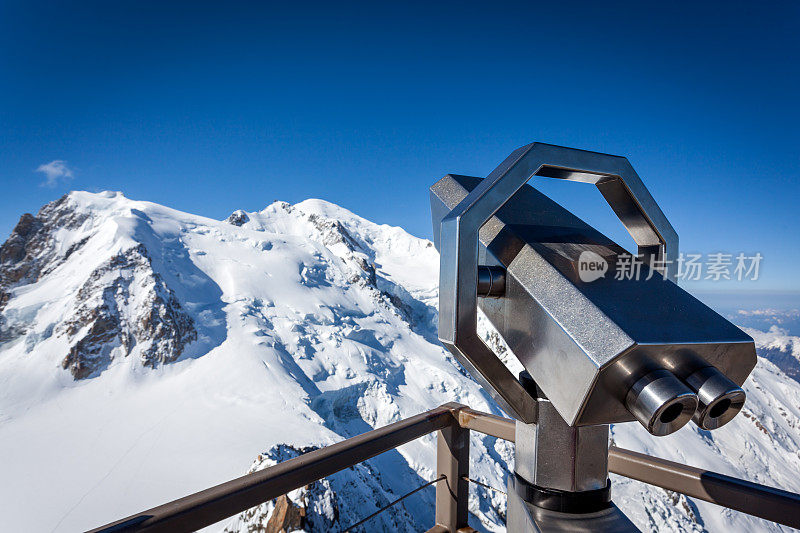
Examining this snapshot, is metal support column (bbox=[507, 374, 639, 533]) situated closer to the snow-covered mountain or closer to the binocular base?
the binocular base

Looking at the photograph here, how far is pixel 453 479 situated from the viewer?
4.28 ft

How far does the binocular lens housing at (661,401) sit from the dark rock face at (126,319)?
21.0 m

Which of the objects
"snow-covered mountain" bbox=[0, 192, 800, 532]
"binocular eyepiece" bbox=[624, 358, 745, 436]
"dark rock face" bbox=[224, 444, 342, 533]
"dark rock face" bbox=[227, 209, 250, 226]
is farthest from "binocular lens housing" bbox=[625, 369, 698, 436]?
"dark rock face" bbox=[227, 209, 250, 226]

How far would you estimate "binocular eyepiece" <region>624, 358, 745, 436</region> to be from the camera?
31 centimetres

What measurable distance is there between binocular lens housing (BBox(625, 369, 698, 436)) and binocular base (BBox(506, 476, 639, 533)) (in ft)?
0.39

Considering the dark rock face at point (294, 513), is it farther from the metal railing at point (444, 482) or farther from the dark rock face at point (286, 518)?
the metal railing at point (444, 482)

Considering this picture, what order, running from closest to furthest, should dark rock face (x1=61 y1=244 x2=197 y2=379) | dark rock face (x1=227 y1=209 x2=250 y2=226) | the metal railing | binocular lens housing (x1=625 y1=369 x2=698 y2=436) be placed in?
1. binocular lens housing (x1=625 y1=369 x2=698 y2=436)
2. the metal railing
3. dark rock face (x1=61 y1=244 x2=197 y2=379)
4. dark rock face (x1=227 y1=209 x2=250 y2=226)

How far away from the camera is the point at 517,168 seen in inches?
16.7

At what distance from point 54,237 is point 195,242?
11355 millimetres

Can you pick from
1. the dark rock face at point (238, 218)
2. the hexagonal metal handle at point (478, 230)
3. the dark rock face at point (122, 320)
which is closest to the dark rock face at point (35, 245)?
the dark rock face at point (122, 320)

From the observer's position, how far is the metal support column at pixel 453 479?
130cm

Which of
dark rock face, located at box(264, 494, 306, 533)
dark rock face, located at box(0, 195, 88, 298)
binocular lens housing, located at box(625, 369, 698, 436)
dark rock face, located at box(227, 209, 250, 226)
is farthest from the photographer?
dark rock face, located at box(227, 209, 250, 226)

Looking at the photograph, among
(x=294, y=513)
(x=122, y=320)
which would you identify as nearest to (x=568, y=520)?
(x=294, y=513)

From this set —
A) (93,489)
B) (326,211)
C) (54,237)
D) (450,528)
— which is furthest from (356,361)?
(326,211)
